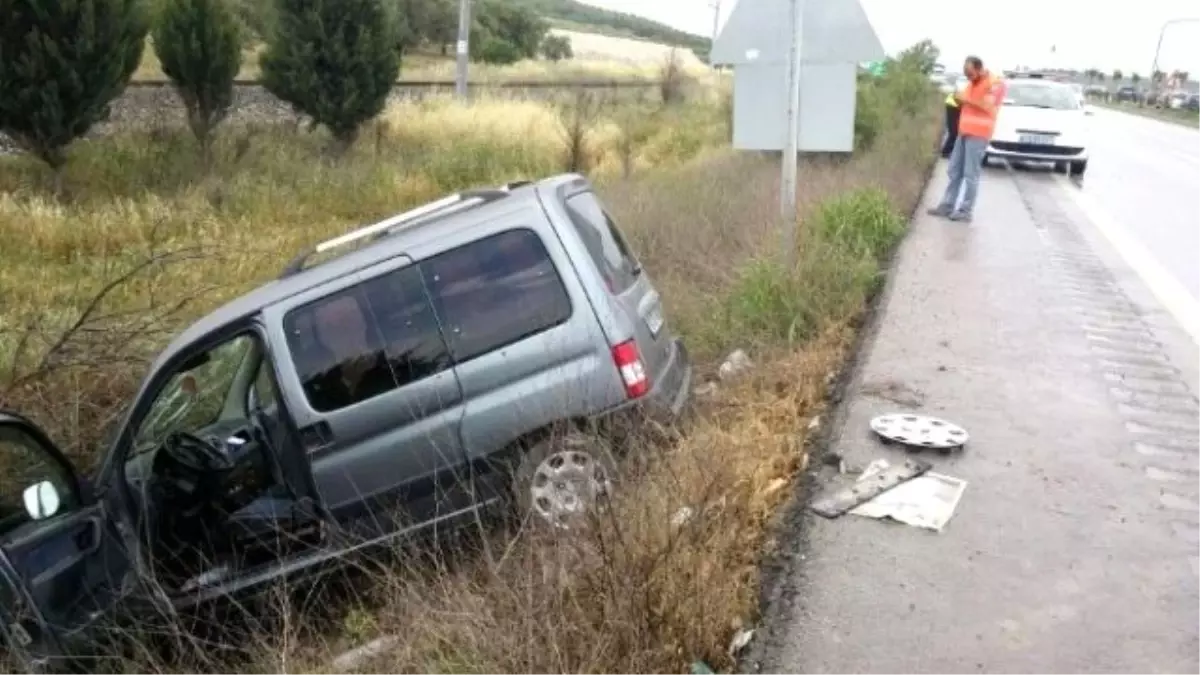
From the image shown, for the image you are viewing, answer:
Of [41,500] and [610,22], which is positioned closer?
[41,500]

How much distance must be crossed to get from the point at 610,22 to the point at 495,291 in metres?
154

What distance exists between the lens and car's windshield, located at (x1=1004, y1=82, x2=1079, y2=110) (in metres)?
19.5

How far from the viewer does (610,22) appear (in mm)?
152250

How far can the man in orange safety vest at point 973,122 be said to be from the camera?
11.8m

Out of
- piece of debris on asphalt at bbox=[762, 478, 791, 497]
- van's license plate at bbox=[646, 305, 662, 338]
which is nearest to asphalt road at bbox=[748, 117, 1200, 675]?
piece of debris on asphalt at bbox=[762, 478, 791, 497]

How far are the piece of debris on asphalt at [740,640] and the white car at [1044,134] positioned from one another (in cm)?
1680

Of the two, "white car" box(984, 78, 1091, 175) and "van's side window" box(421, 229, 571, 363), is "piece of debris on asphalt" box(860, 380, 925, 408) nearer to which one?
"van's side window" box(421, 229, 571, 363)

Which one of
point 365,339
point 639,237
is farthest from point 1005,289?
point 365,339

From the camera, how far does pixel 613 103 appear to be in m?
35.2

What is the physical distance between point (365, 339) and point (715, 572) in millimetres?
2040

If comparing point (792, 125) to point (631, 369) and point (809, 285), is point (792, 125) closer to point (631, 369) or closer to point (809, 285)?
point (809, 285)

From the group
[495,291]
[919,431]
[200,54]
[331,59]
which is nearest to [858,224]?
→ [919,431]

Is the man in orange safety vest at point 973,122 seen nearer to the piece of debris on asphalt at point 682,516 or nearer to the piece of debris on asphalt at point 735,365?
the piece of debris on asphalt at point 735,365

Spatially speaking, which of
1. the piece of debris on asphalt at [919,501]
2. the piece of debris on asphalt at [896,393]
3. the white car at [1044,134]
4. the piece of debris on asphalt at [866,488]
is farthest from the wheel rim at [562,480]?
the white car at [1044,134]
